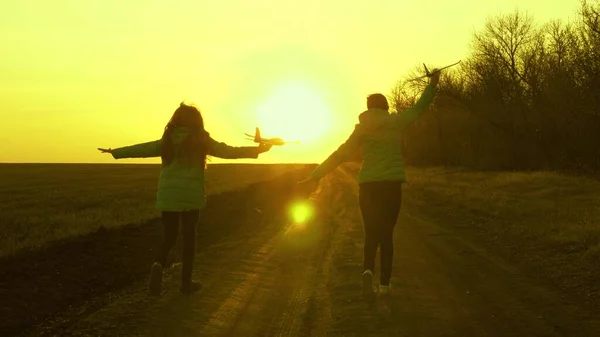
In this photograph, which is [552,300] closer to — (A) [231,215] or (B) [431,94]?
(B) [431,94]

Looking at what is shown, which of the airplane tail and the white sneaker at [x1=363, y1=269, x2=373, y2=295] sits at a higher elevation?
the airplane tail

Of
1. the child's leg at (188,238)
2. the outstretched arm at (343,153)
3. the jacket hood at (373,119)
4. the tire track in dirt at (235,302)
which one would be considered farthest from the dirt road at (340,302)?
the jacket hood at (373,119)

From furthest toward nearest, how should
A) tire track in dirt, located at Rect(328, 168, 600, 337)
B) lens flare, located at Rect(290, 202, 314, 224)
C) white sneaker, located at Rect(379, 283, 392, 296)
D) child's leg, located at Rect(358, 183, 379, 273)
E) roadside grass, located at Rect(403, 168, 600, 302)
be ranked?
lens flare, located at Rect(290, 202, 314, 224), roadside grass, located at Rect(403, 168, 600, 302), white sneaker, located at Rect(379, 283, 392, 296), child's leg, located at Rect(358, 183, 379, 273), tire track in dirt, located at Rect(328, 168, 600, 337)

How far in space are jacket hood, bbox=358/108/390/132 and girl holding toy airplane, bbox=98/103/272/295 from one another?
1245 millimetres

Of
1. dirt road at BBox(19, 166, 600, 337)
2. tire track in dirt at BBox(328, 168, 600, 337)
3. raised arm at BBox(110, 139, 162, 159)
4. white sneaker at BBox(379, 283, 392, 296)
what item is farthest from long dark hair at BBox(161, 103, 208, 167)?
white sneaker at BBox(379, 283, 392, 296)

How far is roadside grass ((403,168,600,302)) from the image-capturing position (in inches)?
364

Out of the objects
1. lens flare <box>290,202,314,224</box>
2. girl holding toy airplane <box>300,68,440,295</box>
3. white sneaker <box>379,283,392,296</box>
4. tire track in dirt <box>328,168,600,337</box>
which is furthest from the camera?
lens flare <box>290,202,314,224</box>

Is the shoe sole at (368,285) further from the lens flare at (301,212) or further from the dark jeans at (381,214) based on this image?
the lens flare at (301,212)

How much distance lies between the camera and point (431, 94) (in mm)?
6992

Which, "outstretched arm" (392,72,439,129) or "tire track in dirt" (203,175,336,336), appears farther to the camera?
"outstretched arm" (392,72,439,129)

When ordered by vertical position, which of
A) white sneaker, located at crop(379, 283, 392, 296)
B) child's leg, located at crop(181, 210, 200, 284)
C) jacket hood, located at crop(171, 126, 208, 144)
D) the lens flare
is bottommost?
the lens flare

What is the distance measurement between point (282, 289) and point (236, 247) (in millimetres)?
3776

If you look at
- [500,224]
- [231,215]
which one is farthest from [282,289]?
[231,215]

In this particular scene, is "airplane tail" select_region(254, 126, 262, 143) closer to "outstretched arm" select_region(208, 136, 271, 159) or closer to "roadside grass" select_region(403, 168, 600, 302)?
"outstretched arm" select_region(208, 136, 271, 159)
